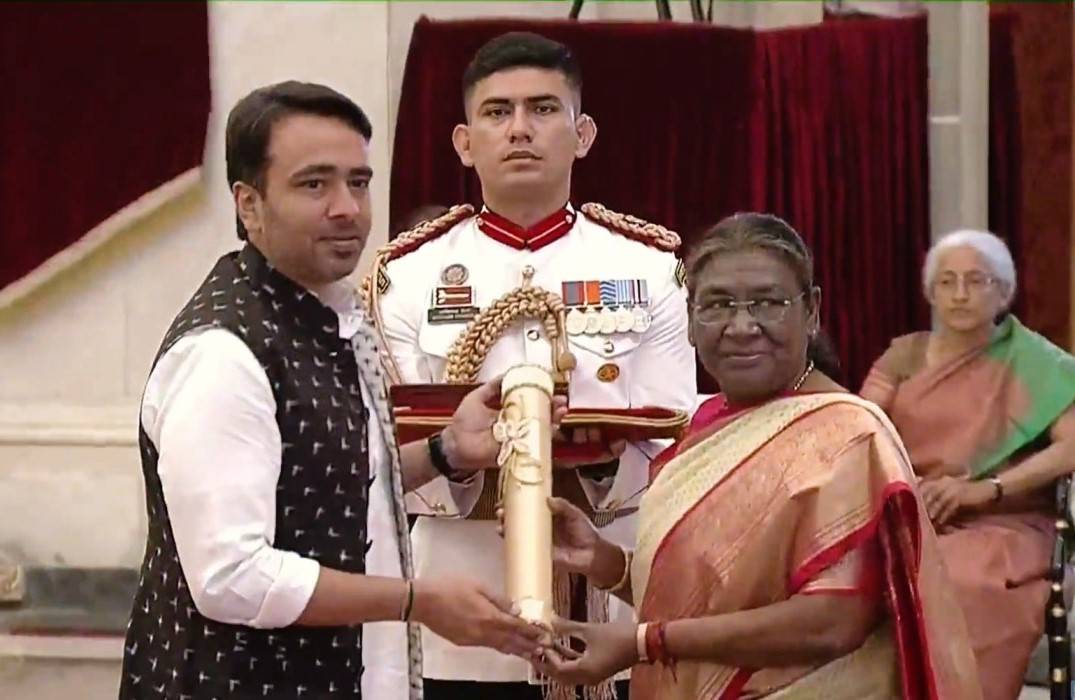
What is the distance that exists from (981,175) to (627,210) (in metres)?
1.01

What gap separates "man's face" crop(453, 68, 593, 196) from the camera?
8.03 ft

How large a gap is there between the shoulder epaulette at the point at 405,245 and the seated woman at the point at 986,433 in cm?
155

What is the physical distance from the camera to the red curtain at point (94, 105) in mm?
4277

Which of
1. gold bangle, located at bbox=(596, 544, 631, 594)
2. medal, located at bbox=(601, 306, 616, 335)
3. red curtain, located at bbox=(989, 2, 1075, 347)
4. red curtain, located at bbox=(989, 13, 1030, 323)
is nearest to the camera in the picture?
gold bangle, located at bbox=(596, 544, 631, 594)

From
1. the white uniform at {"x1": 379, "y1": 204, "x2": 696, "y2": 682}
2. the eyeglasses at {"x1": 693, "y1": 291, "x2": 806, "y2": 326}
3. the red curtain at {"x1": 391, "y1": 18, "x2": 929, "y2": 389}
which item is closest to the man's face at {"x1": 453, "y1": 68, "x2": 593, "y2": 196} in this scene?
the white uniform at {"x1": 379, "y1": 204, "x2": 696, "y2": 682}

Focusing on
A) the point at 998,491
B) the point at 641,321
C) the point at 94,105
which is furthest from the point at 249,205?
the point at 94,105

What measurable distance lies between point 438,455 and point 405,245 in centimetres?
49

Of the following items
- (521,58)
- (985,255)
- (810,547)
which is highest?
(521,58)

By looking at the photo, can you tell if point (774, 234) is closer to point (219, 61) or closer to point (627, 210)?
point (627, 210)

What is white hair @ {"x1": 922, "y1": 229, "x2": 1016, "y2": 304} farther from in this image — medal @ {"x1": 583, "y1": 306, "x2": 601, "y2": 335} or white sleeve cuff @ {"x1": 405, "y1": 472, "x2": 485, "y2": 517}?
white sleeve cuff @ {"x1": 405, "y1": 472, "x2": 485, "y2": 517}

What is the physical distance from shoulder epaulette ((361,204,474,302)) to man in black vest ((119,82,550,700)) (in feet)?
2.04

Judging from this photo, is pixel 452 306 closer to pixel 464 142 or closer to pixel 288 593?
pixel 464 142

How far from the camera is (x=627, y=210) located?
4.09m

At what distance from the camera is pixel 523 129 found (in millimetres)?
2439
